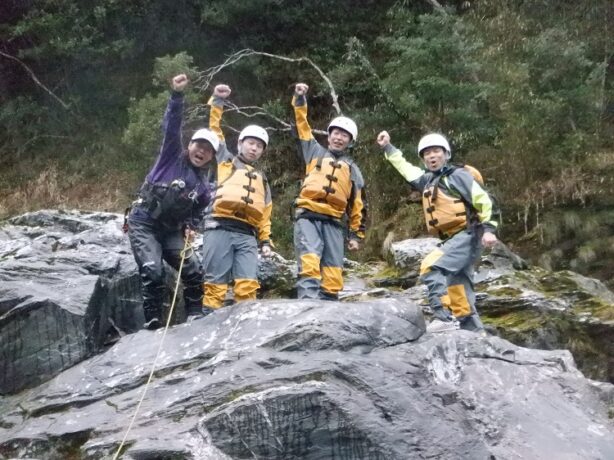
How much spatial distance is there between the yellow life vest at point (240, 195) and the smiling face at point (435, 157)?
1615 millimetres

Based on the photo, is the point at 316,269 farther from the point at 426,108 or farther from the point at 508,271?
the point at 426,108

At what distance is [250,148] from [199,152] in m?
0.54

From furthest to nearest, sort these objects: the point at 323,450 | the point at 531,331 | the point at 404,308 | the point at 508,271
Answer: the point at 508,271
the point at 531,331
the point at 404,308
the point at 323,450

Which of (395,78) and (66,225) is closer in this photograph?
(66,225)

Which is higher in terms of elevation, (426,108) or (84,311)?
(426,108)

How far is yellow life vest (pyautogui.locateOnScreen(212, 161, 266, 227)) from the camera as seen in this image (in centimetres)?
708

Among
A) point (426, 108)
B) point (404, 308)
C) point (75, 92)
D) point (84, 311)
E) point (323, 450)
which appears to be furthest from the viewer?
point (75, 92)

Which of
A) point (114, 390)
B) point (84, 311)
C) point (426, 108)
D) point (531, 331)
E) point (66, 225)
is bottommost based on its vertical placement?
point (531, 331)

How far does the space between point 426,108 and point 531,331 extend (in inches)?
250

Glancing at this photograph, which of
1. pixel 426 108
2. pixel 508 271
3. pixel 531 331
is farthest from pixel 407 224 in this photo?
pixel 531 331

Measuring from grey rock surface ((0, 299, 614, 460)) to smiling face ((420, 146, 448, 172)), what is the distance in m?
1.44

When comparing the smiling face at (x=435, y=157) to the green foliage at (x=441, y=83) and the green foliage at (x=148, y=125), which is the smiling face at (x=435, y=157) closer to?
the green foliage at (x=441, y=83)

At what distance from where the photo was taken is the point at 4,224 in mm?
9898

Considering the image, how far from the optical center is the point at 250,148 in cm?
727
